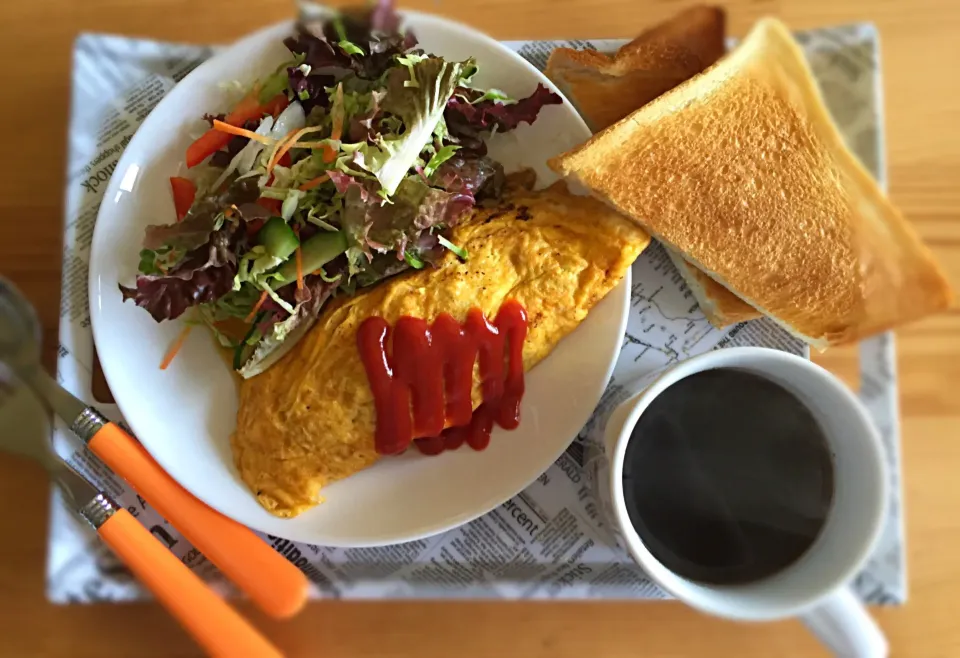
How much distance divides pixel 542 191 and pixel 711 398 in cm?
39

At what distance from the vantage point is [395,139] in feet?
3.10

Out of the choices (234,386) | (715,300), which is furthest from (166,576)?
(715,300)

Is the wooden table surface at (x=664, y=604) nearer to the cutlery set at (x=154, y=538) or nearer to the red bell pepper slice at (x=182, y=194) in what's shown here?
the cutlery set at (x=154, y=538)

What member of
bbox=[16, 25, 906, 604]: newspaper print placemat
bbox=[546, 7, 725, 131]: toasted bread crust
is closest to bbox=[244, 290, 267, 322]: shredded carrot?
bbox=[16, 25, 906, 604]: newspaper print placemat

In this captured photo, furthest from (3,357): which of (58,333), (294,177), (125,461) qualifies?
(294,177)

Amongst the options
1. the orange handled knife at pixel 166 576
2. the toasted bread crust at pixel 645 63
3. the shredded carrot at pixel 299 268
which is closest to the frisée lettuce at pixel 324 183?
the shredded carrot at pixel 299 268

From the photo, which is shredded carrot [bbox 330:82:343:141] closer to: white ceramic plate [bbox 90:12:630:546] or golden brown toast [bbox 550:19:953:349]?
white ceramic plate [bbox 90:12:630:546]

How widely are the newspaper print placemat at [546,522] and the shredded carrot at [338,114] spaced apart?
1.51 ft

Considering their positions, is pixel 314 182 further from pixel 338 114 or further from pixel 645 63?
pixel 645 63

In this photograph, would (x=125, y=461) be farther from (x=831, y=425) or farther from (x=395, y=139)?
(x=831, y=425)

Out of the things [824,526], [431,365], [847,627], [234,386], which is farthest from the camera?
[234,386]

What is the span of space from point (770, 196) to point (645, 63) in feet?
0.93

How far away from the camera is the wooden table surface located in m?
1.02

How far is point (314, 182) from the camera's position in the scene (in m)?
0.97
